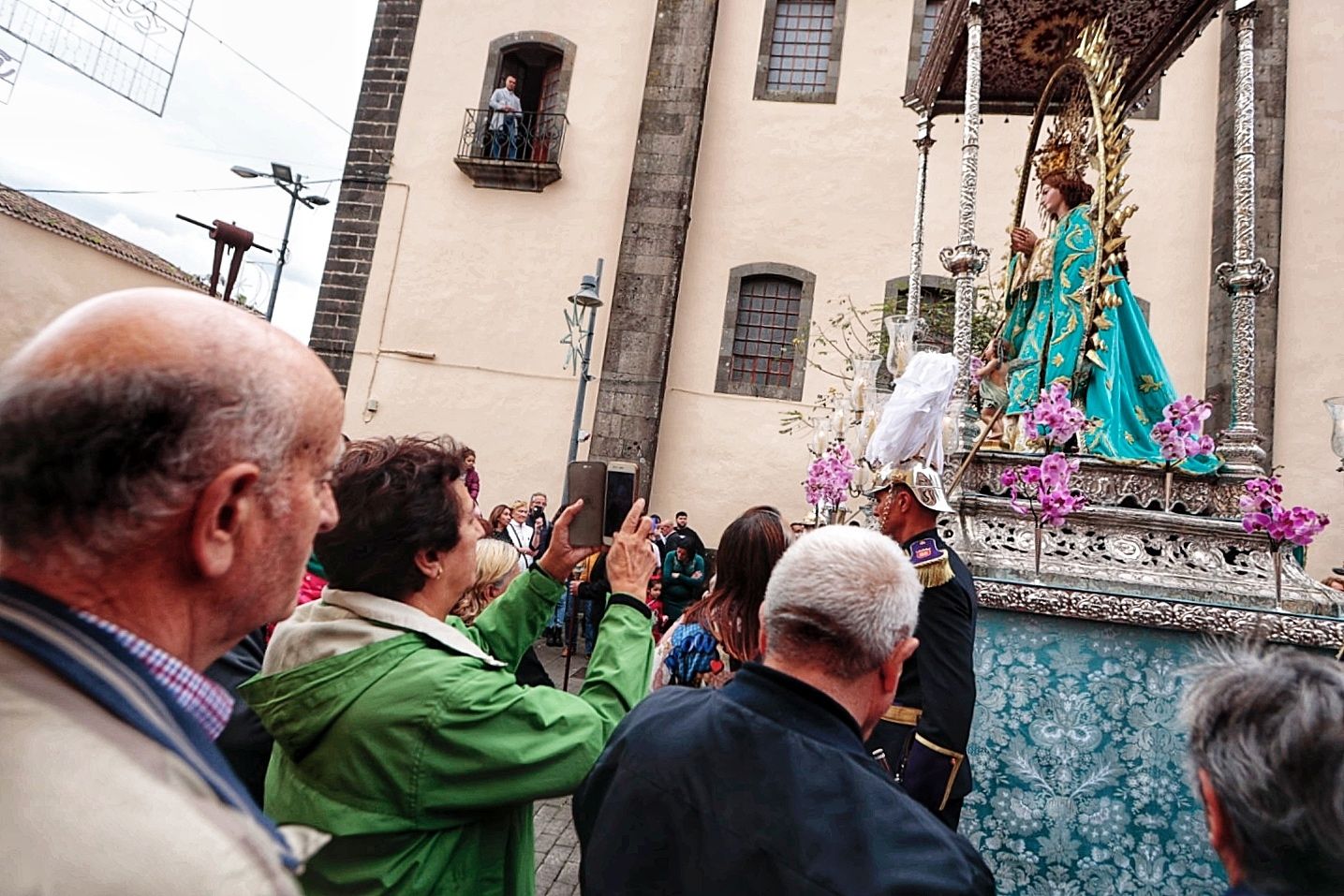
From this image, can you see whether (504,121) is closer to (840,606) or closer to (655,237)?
(655,237)

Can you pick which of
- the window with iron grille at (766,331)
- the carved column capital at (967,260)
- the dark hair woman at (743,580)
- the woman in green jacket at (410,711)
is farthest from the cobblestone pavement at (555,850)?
the window with iron grille at (766,331)

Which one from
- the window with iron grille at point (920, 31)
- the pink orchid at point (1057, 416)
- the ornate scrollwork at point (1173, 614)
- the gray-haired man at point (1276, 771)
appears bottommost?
the gray-haired man at point (1276, 771)

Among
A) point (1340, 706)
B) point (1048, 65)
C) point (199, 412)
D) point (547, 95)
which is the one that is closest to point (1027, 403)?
point (1048, 65)

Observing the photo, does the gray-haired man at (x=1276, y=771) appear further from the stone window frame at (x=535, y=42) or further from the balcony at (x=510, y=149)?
the stone window frame at (x=535, y=42)

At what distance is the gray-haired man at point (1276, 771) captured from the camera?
1.05m

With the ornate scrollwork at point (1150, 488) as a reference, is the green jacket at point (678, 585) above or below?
below

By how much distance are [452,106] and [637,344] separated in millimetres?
5223

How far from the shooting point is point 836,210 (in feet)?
42.1

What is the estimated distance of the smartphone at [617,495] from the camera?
2176 mm

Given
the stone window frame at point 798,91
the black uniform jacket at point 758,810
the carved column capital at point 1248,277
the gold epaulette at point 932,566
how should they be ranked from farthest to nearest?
the stone window frame at point 798,91, the carved column capital at point 1248,277, the gold epaulette at point 932,566, the black uniform jacket at point 758,810

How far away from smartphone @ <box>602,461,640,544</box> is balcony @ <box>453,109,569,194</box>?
466 inches

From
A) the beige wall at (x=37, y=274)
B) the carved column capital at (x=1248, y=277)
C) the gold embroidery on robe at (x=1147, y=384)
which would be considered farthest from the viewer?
the beige wall at (x=37, y=274)

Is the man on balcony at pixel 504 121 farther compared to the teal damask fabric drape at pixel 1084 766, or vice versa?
the man on balcony at pixel 504 121

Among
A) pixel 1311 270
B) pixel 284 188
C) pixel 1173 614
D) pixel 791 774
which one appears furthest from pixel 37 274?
pixel 1311 270
